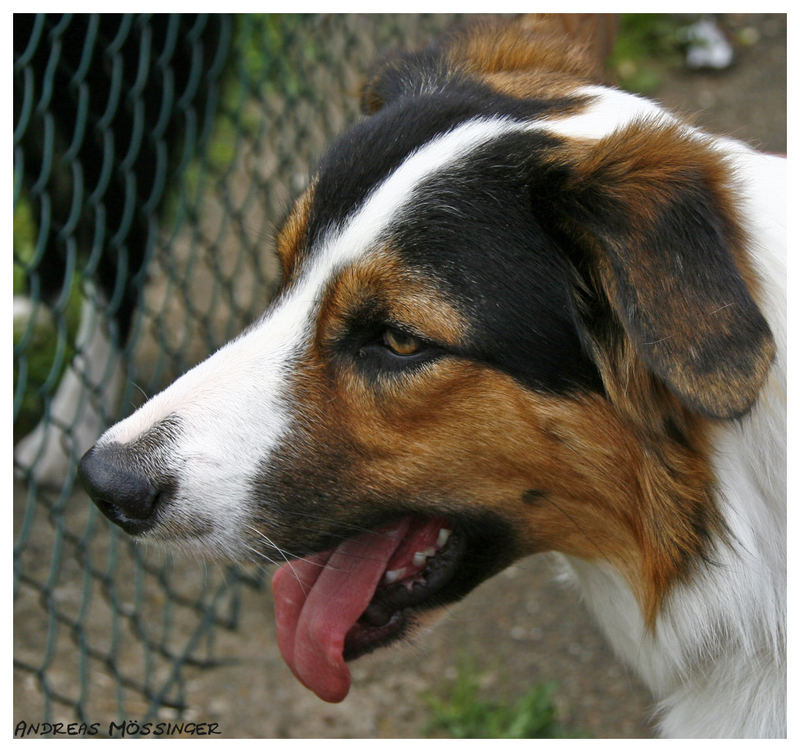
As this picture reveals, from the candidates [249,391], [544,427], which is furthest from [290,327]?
[544,427]

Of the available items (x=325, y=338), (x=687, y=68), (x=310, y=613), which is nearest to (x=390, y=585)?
(x=310, y=613)

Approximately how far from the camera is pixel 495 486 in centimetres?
236

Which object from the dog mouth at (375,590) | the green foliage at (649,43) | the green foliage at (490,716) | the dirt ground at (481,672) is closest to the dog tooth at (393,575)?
the dog mouth at (375,590)

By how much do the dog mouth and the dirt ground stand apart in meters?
0.75

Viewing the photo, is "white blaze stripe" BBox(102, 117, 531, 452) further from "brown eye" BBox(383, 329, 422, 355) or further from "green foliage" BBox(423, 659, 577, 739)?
"green foliage" BBox(423, 659, 577, 739)

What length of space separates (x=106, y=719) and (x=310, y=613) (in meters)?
1.31

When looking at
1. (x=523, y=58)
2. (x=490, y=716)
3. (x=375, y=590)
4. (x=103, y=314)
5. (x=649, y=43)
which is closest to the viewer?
(x=375, y=590)

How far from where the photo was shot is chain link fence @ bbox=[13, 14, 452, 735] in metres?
3.49

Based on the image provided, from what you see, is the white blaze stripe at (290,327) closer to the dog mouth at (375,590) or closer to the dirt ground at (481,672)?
the dog mouth at (375,590)

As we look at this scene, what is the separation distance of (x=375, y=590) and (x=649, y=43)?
5844 mm

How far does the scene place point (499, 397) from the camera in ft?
7.40

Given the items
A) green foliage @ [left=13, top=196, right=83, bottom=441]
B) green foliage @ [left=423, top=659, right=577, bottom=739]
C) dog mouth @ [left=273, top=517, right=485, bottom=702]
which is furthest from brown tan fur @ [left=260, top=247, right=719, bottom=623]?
green foliage @ [left=13, top=196, right=83, bottom=441]

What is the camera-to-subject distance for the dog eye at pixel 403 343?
2268 mm

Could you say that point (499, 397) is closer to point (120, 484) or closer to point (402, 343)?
point (402, 343)
